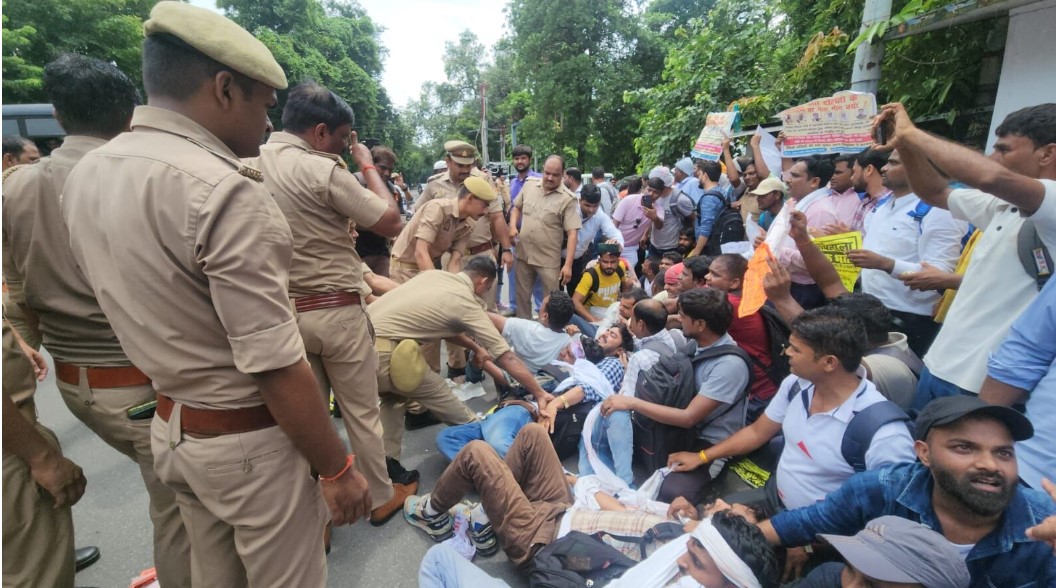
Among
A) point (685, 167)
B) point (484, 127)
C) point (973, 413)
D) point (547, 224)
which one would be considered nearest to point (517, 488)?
point (973, 413)

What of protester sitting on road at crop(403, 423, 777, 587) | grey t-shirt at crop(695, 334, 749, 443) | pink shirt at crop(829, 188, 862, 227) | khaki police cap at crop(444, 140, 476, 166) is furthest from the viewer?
khaki police cap at crop(444, 140, 476, 166)

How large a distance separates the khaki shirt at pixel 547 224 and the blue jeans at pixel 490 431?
242 cm

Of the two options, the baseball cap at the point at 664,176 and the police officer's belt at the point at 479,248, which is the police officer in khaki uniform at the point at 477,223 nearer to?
the police officer's belt at the point at 479,248

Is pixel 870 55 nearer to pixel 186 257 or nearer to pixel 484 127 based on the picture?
pixel 186 257

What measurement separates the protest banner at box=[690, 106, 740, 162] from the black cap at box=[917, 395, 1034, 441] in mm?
4230

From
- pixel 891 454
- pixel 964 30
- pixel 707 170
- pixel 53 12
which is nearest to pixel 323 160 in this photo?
pixel 891 454

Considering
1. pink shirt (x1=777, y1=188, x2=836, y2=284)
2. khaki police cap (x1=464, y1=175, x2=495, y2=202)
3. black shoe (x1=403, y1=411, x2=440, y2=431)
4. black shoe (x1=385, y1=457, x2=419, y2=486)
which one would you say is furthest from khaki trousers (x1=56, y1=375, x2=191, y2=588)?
pink shirt (x1=777, y1=188, x2=836, y2=284)

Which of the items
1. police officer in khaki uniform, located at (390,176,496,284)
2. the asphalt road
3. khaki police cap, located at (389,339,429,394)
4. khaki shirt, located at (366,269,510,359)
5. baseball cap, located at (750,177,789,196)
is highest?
baseball cap, located at (750,177,789,196)

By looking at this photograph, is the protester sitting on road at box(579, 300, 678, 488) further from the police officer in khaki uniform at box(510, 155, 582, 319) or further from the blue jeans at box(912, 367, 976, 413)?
the police officer in khaki uniform at box(510, 155, 582, 319)

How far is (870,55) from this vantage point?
13.3 feet

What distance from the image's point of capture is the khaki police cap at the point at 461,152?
15.3 ft

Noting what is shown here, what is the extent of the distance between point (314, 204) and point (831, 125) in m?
3.15

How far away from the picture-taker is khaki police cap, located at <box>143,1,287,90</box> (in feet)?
3.77

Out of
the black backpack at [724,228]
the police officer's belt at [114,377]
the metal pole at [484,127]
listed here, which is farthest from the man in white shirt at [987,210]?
the metal pole at [484,127]
